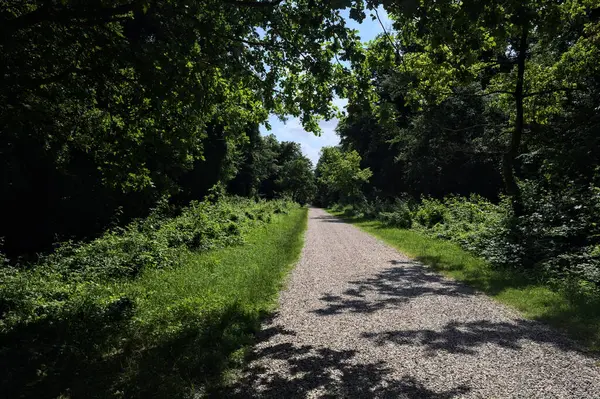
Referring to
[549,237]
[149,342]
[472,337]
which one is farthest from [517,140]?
[149,342]

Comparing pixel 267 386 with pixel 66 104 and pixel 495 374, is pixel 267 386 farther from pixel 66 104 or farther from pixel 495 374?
pixel 66 104

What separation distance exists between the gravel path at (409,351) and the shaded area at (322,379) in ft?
0.04

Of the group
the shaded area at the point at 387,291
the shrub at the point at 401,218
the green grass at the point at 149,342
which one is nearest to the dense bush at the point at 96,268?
the green grass at the point at 149,342

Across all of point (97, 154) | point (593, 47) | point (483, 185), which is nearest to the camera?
point (97, 154)

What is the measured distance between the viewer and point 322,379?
4.28 meters

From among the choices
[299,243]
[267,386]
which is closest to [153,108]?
[267,386]

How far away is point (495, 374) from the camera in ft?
14.1

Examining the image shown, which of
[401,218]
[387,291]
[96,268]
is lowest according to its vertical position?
[387,291]

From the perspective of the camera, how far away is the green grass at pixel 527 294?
5.79m

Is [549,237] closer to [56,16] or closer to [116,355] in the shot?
[116,355]

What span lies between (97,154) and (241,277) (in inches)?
151

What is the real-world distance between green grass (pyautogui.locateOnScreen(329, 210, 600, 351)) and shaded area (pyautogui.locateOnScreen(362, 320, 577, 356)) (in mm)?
375

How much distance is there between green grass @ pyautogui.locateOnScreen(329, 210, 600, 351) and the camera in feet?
19.0

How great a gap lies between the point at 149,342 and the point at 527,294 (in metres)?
6.88
